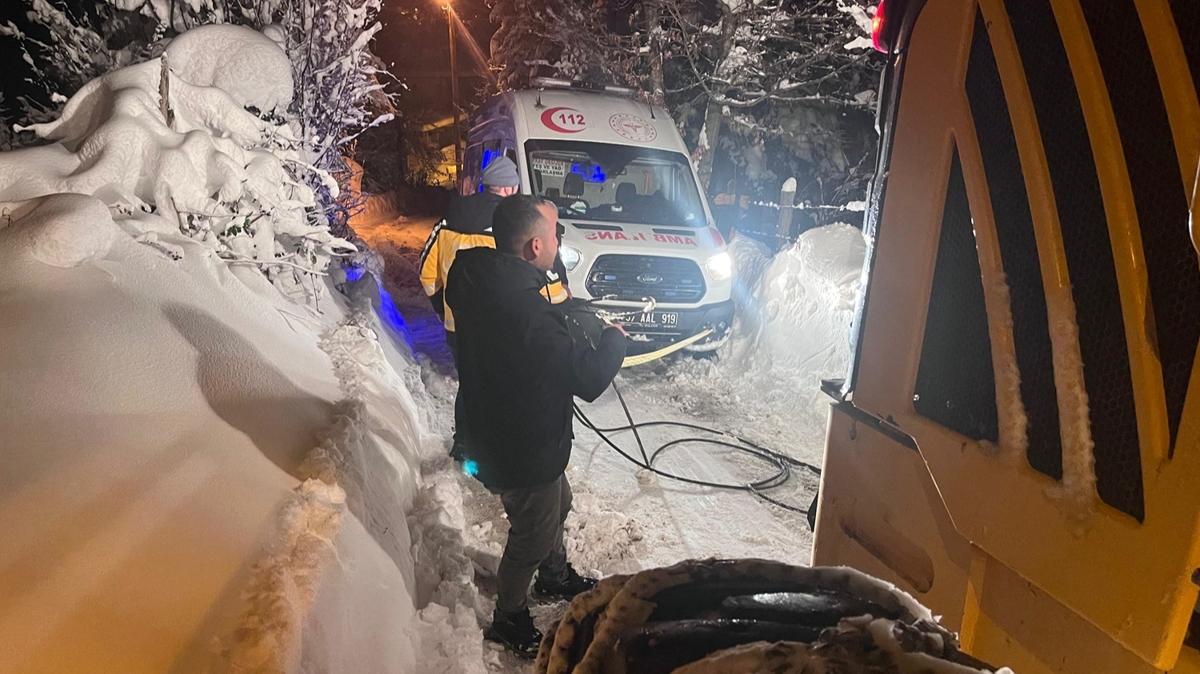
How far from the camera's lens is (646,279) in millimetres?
6859

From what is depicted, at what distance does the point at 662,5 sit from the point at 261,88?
968 cm

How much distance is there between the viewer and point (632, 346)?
6.83 meters

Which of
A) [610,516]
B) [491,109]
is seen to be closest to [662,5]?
[491,109]

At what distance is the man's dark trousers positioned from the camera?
2975mm

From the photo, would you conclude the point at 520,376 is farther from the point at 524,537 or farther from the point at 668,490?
the point at 668,490

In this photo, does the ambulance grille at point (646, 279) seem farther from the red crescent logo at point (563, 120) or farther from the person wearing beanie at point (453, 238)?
the red crescent logo at point (563, 120)

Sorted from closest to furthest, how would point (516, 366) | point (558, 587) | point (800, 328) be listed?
point (516, 366)
point (558, 587)
point (800, 328)

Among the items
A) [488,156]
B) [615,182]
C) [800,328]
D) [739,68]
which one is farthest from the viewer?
[739,68]

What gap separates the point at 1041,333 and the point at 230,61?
6.13 metres

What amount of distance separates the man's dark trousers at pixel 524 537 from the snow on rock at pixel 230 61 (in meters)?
4.56

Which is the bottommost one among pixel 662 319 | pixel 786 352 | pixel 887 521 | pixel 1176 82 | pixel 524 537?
pixel 524 537

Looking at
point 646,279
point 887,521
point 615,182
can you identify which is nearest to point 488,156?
point 615,182

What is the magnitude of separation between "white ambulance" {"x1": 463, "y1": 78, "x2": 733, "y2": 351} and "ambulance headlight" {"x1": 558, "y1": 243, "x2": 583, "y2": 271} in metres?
0.01

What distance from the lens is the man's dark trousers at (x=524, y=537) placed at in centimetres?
297
